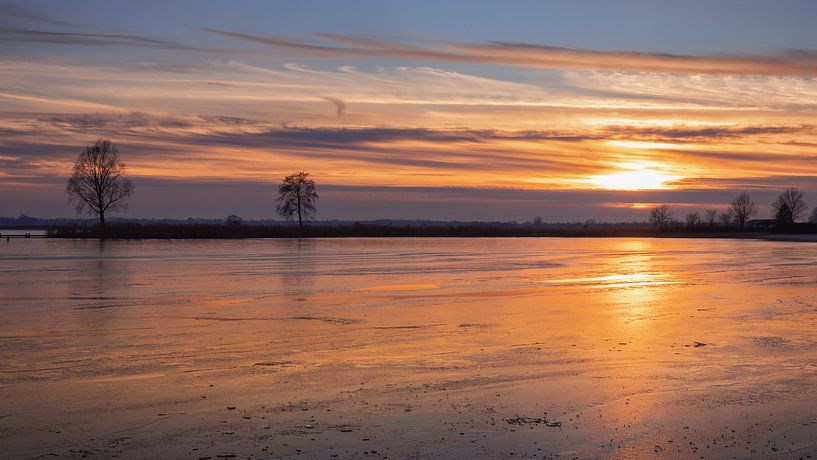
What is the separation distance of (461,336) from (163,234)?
63.6 m

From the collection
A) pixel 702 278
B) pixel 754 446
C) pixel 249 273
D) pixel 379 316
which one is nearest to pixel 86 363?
pixel 379 316

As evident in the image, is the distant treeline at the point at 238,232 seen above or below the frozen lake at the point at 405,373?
above

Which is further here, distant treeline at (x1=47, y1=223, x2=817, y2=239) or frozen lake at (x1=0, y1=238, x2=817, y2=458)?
distant treeline at (x1=47, y1=223, x2=817, y2=239)

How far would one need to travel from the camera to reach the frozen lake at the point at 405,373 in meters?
7.30

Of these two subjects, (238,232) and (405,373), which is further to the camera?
(238,232)

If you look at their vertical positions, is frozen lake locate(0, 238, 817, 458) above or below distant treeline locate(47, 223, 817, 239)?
below

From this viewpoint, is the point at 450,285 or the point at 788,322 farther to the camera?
the point at 450,285

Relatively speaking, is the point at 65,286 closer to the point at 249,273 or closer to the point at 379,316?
the point at 249,273

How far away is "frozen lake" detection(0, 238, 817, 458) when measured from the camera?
7301mm

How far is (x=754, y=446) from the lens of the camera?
7.18 meters

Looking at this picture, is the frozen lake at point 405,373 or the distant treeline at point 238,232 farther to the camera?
the distant treeline at point 238,232

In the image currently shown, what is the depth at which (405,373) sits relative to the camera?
33.6 feet

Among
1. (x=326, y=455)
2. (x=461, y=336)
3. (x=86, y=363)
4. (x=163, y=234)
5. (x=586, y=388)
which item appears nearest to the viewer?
(x=326, y=455)

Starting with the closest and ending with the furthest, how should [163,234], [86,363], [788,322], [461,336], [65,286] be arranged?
[86,363]
[461,336]
[788,322]
[65,286]
[163,234]
